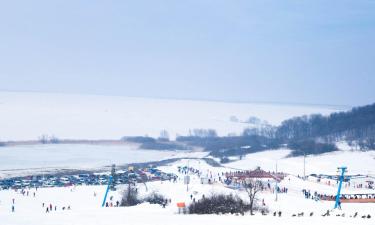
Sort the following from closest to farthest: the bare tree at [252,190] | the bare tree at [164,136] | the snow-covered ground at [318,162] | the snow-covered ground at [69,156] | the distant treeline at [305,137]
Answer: the bare tree at [252,190] < the snow-covered ground at [318,162] < the snow-covered ground at [69,156] < the distant treeline at [305,137] < the bare tree at [164,136]

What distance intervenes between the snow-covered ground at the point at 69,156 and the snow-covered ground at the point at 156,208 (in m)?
9.34

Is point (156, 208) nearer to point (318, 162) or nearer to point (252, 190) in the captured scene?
point (252, 190)

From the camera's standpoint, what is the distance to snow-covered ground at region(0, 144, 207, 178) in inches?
1982

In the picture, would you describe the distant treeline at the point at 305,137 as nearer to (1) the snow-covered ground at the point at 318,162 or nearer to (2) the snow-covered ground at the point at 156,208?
(1) the snow-covered ground at the point at 318,162

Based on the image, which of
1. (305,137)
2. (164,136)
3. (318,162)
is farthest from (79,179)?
(305,137)

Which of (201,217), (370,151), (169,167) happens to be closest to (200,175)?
(169,167)

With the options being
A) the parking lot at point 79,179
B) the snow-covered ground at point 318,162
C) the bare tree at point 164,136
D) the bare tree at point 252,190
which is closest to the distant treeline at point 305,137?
the bare tree at point 164,136

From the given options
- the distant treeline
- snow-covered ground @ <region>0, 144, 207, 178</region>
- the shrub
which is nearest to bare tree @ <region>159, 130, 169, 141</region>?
the distant treeline

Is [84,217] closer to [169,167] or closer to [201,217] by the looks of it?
[201,217]

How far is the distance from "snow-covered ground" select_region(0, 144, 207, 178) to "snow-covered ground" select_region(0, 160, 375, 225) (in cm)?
934

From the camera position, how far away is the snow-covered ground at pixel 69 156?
50344 mm

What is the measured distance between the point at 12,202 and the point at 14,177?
1474 cm

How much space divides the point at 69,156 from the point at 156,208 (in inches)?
1515

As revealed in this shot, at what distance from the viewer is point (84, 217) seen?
679 inches
